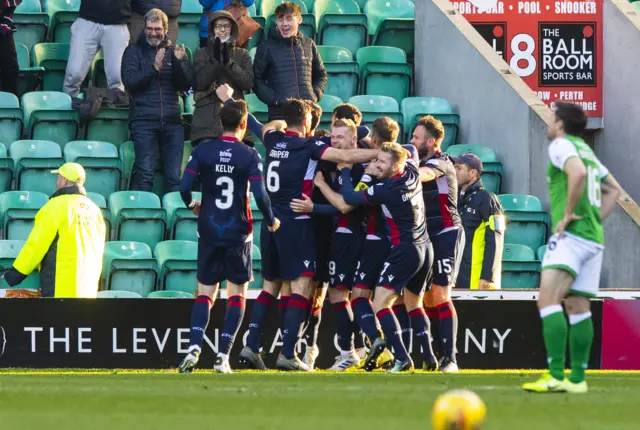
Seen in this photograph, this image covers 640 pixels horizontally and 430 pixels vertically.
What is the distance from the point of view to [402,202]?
37.0ft

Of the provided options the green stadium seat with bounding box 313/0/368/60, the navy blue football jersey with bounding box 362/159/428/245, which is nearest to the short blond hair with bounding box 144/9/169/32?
the green stadium seat with bounding box 313/0/368/60

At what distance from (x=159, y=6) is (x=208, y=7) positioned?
54 centimetres

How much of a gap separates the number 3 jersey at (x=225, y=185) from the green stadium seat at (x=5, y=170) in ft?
13.7

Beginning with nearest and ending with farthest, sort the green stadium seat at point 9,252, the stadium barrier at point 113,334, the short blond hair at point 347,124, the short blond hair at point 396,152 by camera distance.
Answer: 1. the short blond hair at point 396,152
2. the short blond hair at point 347,124
3. the stadium barrier at point 113,334
4. the green stadium seat at point 9,252

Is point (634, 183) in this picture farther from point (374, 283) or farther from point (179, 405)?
point (179, 405)

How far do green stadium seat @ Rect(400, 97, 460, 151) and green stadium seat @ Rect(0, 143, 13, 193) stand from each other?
419 cm

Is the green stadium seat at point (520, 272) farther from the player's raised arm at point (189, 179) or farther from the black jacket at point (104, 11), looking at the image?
the black jacket at point (104, 11)

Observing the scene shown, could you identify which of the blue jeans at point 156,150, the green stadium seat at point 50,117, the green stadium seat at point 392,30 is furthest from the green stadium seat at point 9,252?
the green stadium seat at point 392,30

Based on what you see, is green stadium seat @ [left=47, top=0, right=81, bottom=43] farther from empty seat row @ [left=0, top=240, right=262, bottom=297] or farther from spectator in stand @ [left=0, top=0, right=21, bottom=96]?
empty seat row @ [left=0, top=240, right=262, bottom=297]

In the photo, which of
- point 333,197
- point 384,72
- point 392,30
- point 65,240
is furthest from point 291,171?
point 392,30

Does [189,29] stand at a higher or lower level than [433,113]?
higher

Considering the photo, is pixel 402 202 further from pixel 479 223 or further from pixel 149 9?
pixel 149 9

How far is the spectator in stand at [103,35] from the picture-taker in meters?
15.8

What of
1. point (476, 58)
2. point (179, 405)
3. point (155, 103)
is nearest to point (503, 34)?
point (476, 58)
